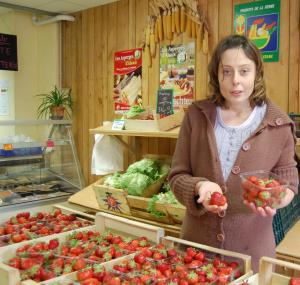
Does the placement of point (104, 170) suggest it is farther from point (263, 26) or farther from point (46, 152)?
point (263, 26)

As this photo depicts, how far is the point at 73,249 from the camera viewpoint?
166 centimetres

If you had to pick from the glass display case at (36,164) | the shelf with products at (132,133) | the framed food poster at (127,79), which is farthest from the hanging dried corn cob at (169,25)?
the glass display case at (36,164)

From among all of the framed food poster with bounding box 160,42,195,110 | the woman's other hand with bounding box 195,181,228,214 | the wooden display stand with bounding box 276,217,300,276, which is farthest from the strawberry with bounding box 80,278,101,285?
the framed food poster with bounding box 160,42,195,110

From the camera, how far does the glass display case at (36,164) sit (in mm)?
3568

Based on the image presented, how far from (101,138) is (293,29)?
181cm

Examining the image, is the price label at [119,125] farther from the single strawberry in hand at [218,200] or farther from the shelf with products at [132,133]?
→ the single strawberry in hand at [218,200]

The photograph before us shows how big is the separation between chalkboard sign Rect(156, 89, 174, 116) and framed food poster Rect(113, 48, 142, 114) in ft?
1.26

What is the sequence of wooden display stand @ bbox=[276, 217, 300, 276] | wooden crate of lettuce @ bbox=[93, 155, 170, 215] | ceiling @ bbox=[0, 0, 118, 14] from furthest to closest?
ceiling @ bbox=[0, 0, 118, 14] → wooden crate of lettuce @ bbox=[93, 155, 170, 215] → wooden display stand @ bbox=[276, 217, 300, 276]

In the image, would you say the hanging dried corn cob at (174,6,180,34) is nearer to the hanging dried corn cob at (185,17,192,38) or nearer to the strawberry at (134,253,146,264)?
the hanging dried corn cob at (185,17,192,38)

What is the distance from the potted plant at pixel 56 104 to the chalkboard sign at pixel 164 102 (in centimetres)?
129

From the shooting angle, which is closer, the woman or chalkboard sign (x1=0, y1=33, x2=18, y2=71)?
the woman

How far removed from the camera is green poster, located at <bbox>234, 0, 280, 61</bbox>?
293 cm

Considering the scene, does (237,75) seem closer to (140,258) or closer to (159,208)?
(140,258)

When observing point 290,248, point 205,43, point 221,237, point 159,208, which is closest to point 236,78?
point 221,237
